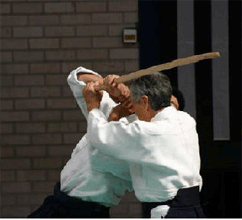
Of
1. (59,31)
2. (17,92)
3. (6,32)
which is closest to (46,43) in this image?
(59,31)

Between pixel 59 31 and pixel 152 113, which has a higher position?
pixel 59 31

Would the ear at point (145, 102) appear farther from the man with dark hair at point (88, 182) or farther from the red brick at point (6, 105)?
the red brick at point (6, 105)

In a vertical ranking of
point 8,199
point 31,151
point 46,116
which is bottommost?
point 8,199

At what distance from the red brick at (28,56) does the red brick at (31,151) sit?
2.57 ft

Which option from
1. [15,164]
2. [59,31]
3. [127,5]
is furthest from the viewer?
[15,164]

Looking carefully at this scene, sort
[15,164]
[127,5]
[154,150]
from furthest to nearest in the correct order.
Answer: [15,164], [127,5], [154,150]

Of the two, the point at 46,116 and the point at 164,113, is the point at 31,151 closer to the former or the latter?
the point at 46,116

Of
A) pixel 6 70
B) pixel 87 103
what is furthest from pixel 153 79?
pixel 6 70

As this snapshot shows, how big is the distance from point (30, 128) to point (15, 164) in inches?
14.1

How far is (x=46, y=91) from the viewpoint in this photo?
652 cm

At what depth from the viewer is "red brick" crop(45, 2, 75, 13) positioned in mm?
6465

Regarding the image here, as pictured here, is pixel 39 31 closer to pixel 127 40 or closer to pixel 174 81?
pixel 127 40

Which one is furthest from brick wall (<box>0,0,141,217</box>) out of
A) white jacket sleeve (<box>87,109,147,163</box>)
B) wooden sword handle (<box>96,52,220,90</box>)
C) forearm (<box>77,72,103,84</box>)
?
white jacket sleeve (<box>87,109,147,163</box>)

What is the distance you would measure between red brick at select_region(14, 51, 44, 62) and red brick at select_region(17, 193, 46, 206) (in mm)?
1224
